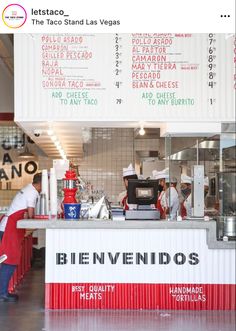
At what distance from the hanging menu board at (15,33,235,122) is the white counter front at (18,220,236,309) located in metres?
1.25

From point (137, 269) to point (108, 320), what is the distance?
70 centimetres

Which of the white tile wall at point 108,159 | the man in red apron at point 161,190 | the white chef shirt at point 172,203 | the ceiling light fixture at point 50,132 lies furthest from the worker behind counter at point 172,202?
the white tile wall at point 108,159

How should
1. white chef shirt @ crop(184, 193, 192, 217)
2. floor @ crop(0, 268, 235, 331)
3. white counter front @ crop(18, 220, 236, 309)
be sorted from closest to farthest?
floor @ crop(0, 268, 235, 331)
white counter front @ crop(18, 220, 236, 309)
white chef shirt @ crop(184, 193, 192, 217)

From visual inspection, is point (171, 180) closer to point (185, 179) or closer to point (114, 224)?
point (185, 179)

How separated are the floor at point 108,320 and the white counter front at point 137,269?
15 centimetres

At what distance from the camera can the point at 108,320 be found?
625cm

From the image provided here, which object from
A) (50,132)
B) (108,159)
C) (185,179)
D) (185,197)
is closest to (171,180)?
(185,179)

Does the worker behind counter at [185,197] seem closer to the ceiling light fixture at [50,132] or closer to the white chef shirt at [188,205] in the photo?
the white chef shirt at [188,205]

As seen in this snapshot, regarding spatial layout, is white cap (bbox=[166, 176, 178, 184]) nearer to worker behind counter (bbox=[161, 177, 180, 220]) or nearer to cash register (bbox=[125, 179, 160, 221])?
worker behind counter (bbox=[161, 177, 180, 220])

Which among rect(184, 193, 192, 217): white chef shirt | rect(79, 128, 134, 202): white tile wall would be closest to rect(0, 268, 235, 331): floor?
rect(184, 193, 192, 217): white chef shirt

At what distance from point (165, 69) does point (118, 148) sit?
599 centimetres

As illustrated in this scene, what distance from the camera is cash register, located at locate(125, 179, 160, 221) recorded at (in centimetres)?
682

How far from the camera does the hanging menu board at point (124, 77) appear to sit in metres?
6.80
